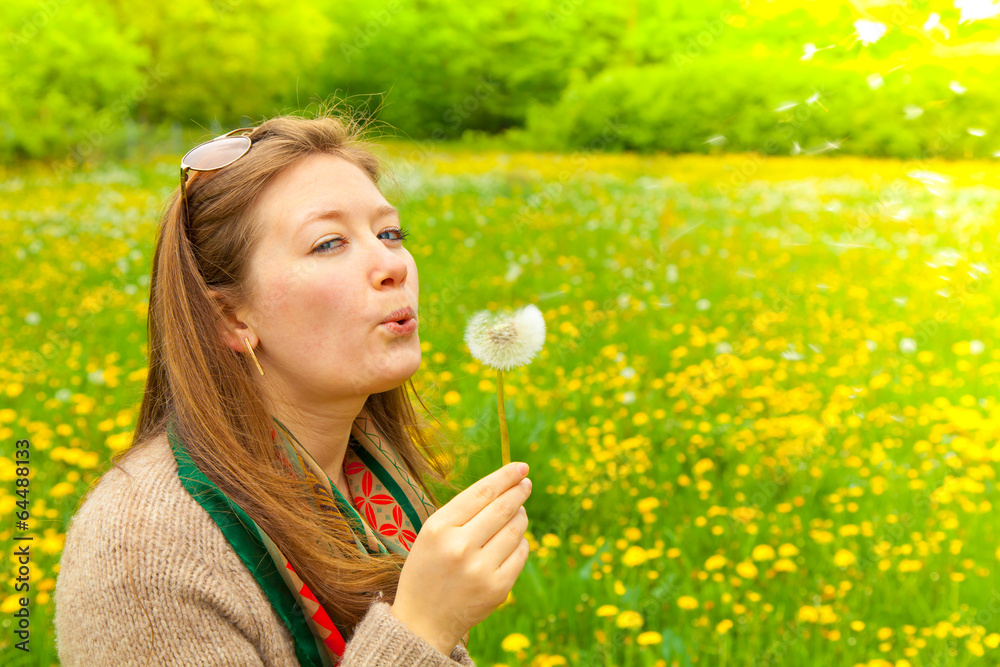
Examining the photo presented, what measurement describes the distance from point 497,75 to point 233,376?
80.1 feet

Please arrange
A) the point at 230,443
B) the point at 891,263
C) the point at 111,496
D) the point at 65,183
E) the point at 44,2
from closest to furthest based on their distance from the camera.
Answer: the point at 111,496
the point at 230,443
the point at 891,263
the point at 65,183
the point at 44,2

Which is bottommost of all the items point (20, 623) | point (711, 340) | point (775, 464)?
point (711, 340)

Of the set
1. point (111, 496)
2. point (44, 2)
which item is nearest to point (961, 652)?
point (111, 496)

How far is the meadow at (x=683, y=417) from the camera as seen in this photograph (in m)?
2.08

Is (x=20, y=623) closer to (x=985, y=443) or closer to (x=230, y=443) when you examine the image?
(x=230, y=443)

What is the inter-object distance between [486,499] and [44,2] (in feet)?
51.7

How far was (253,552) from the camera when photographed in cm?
100

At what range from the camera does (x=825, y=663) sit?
6.31ft

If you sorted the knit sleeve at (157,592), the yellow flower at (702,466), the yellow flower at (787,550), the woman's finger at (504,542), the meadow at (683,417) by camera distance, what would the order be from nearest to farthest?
the knit sleeve at (157,592) < the woman's finger at (504,542) < the meadow at (683,417) < the yellow flower at (787,550) < the yellow flower at (702,466)

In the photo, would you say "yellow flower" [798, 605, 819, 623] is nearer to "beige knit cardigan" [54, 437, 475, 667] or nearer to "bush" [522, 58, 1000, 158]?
"beige knit cardigan" [54, 437, 475, 667]

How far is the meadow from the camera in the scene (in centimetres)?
208

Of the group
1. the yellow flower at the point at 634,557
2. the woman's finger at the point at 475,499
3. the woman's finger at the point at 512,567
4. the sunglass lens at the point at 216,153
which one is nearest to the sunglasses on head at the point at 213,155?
the sunglass lens at the point at 216,153

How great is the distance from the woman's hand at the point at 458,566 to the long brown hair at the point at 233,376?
17 centimetres

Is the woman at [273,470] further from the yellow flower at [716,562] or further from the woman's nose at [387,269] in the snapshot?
the yellow flower at [716,562]
